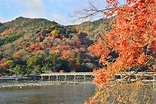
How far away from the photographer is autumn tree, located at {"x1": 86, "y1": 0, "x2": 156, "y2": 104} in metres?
5.06

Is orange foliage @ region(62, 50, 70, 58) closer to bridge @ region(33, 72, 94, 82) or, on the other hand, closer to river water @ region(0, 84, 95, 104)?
bridge @ region(33, 72, 94, 82)

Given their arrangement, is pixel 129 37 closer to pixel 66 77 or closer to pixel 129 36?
pixel 129 36

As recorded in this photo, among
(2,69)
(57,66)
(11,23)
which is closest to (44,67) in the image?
(57,66)

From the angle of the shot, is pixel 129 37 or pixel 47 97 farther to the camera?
pixel 47 97

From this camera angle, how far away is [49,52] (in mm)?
67750

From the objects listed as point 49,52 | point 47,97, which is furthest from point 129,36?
point 49,52

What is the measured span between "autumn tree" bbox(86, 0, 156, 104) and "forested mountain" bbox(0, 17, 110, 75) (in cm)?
4092

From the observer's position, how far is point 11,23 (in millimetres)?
118312

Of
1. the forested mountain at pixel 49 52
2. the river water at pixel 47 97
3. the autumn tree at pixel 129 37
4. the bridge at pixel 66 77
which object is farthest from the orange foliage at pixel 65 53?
the autumn tree at pixel 129 37

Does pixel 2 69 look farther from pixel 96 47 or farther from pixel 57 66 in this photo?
pixel 96 47

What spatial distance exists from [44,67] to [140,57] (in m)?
53.7

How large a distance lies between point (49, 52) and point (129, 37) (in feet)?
207

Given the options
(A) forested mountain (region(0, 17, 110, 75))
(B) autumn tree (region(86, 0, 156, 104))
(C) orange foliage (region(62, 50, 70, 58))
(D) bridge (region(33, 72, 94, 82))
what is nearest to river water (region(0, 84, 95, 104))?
(A) forested mountain (region(0, 17, 110, 75))

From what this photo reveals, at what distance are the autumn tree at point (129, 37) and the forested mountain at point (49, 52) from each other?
40.9 meters
